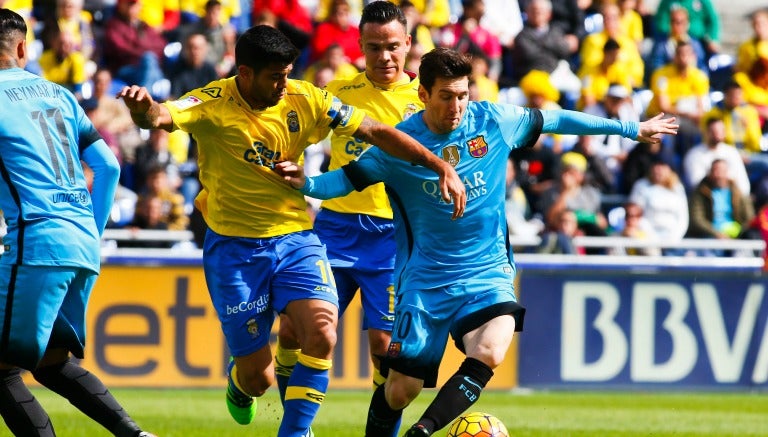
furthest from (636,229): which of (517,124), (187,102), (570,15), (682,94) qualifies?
(187,102)

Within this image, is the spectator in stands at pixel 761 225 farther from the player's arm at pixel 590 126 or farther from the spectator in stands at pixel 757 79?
the player's arm at pixel 590 126

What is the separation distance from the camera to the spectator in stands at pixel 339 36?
1689cm

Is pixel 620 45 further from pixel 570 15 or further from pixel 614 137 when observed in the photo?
pixel 614 137

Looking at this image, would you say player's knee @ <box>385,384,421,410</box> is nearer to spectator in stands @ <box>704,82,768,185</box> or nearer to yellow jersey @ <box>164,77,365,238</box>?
yellow jersey @ <box>164,77,365,238</box>

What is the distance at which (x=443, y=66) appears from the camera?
7.67 metres

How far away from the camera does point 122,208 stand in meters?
14.7

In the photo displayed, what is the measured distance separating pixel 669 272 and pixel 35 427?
29.1 ft

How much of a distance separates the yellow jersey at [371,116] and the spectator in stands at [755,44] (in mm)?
11084

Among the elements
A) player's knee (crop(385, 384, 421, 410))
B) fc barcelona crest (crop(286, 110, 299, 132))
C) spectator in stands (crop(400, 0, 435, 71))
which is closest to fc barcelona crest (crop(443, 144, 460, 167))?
fc barcelona crest (crop(286, 110, 299, 132))

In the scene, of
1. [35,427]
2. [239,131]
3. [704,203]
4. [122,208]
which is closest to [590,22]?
[704,203]

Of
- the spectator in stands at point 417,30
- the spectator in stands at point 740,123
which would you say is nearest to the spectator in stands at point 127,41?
the spectator in stands at point 417,30

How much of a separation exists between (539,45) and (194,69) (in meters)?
4.56

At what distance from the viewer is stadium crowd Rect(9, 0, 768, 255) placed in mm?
15445

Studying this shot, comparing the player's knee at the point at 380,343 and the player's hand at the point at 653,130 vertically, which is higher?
the player's hand at the point at 653,130
